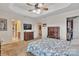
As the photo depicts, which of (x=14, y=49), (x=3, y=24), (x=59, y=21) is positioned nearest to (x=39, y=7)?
(x=59, y=21)

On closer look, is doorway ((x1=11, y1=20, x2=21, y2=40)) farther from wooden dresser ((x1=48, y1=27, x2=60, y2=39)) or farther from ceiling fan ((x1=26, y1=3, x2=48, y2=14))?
wooden dresser ((x1=48, y1=27, x2=60, y2=39))

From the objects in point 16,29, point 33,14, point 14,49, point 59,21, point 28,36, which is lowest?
point 14,49

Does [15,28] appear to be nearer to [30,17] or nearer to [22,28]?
[22,28]

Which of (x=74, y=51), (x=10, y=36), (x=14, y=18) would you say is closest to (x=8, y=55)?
(x=10, y=36)

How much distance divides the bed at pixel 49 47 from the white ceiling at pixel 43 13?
0.41 meters

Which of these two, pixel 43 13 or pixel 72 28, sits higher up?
pixel 43 13

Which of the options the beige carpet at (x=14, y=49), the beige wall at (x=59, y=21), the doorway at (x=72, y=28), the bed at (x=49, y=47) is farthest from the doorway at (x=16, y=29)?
the doorway at (x=72, y=28)

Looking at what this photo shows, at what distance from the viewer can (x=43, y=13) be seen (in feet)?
6.56

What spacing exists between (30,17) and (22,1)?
27 cm

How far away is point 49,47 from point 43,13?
512 mm

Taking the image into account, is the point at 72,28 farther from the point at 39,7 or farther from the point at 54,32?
the point at 39,7

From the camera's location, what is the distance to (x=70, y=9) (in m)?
1.92

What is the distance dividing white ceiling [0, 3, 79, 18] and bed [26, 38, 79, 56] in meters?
0.41

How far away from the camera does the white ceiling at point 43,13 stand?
1.93 m
